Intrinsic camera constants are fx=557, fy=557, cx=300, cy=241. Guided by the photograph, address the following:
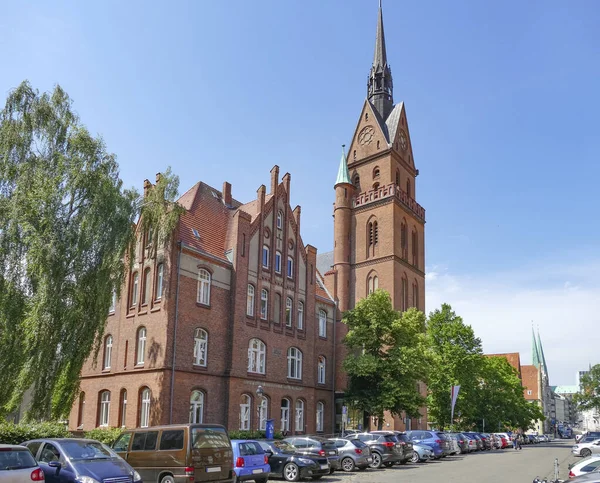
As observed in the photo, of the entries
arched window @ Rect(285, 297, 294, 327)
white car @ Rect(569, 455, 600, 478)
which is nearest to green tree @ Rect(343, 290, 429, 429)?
arched window @ Rect(285, 297, 294, 327)

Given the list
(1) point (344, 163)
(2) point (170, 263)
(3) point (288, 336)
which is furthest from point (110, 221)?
(1) point (344, 163)

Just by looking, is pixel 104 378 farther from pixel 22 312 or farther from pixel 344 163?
pixel 344 163

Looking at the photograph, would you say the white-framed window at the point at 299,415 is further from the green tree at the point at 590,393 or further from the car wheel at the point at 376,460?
the green tree at the point at 590,393

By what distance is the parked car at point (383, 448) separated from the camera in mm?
24922

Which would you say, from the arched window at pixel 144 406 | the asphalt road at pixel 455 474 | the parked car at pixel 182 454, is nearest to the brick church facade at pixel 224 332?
the arched window at pixel 144 406

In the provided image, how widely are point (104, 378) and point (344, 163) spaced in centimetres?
3103

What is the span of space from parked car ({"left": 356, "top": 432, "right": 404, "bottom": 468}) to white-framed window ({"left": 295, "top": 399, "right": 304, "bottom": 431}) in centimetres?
979

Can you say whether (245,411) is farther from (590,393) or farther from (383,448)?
(590,393)

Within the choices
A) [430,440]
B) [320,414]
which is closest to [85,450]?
[430,440]

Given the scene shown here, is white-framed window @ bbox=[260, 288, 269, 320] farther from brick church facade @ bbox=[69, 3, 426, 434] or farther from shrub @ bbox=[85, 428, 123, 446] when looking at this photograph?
shrub @ bbox=[85, 428, 123, 446]

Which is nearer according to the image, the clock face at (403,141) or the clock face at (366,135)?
the clock face at (366,135)

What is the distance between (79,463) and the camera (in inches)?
492

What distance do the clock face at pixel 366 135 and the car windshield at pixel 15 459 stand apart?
4735 cm

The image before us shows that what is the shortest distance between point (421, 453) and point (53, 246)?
20.6 meters
